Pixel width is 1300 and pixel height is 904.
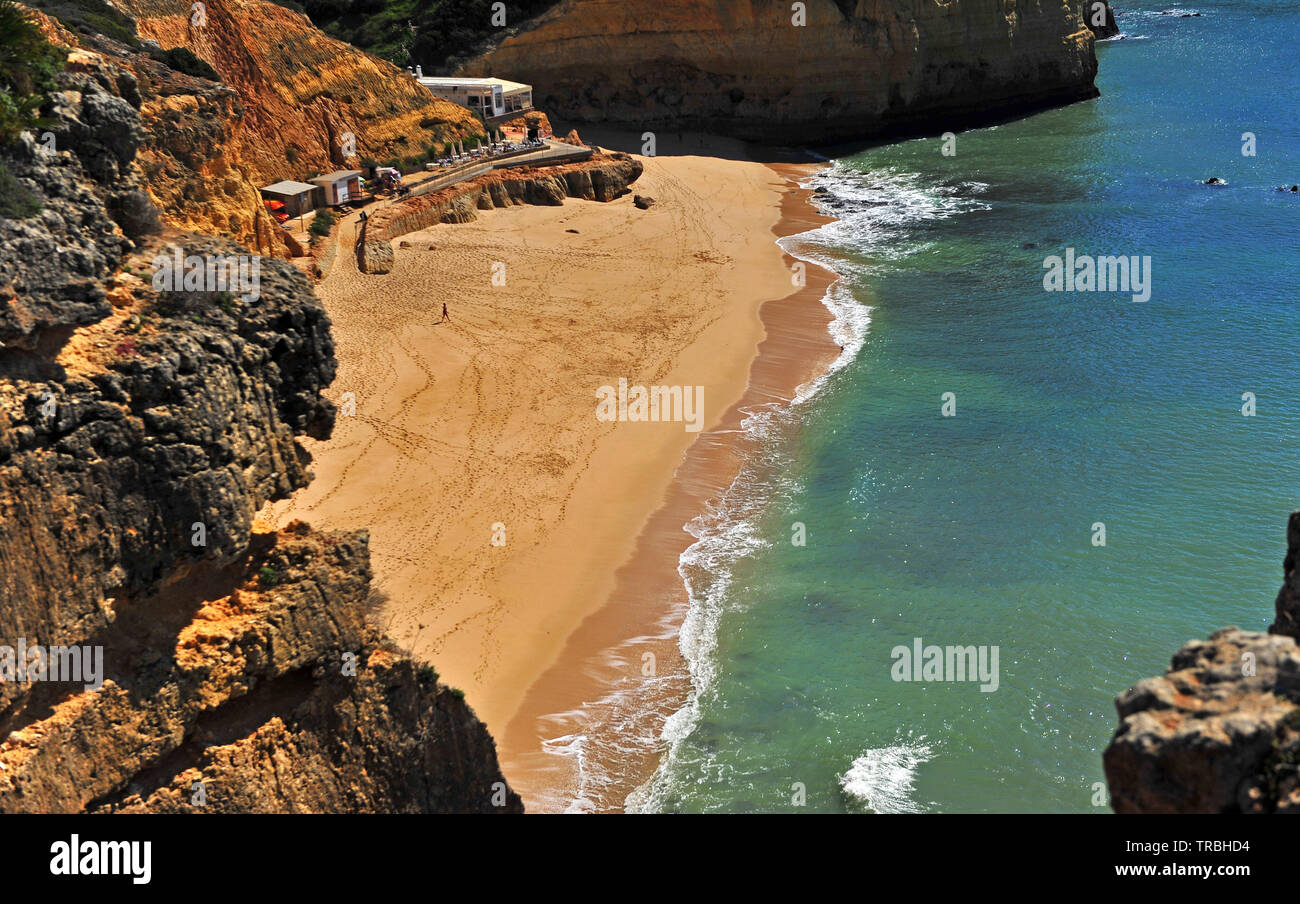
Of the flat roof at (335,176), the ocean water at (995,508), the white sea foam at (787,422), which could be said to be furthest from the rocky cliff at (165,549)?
the flat roof at (335,176)

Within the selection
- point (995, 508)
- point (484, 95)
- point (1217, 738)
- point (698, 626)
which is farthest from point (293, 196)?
point (1217, 738)

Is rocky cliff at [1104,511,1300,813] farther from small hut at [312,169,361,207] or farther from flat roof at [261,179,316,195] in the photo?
small hut at [312,169,361,207]

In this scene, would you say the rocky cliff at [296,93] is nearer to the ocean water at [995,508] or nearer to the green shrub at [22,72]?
the ocean water at [995,508]
